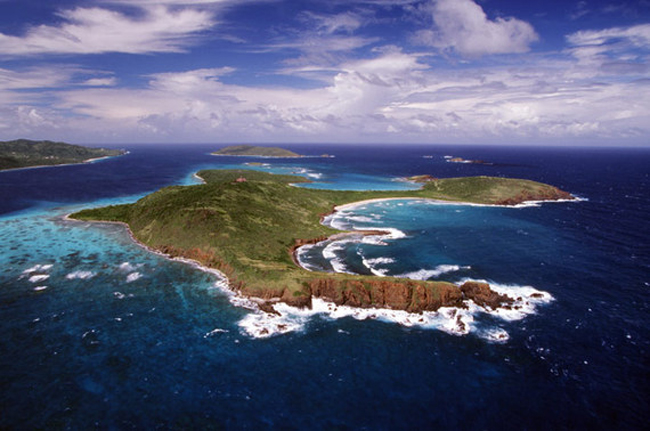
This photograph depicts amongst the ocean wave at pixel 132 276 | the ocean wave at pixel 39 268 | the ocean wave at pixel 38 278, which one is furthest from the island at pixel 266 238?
the ocean wave at pixel 38 278

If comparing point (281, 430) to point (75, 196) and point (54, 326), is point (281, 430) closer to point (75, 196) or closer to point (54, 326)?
point (54, 326)

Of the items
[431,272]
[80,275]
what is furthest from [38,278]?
[431,272]

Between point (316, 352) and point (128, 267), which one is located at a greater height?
point (128, 267)

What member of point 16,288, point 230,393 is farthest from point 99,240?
point 230,393

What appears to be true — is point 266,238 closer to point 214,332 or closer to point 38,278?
point 214,332

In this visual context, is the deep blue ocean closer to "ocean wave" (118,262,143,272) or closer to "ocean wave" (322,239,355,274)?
"ocean wave" (322,239,355,274)

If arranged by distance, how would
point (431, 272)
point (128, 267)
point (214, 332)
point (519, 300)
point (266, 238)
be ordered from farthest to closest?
point (266, 238), point (128, 267), point (431, 272), point (519, 300), point (214, 332)
